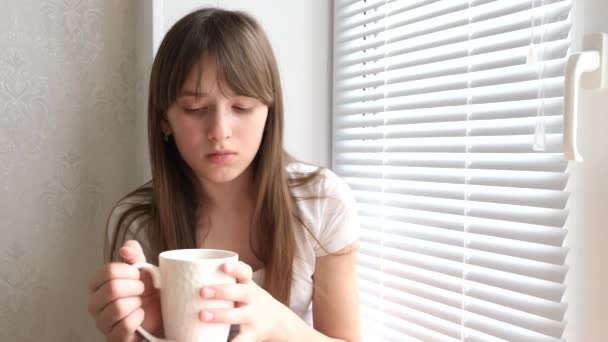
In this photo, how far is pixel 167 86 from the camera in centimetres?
115

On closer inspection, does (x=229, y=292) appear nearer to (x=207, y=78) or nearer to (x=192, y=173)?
(x=207, y=78)

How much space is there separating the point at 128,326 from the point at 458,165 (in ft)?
2.23

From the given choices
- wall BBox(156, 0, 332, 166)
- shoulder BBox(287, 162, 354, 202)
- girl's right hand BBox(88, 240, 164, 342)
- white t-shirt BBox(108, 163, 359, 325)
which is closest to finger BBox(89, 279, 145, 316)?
girl's right hand BBox(88, 240, 164, 342)

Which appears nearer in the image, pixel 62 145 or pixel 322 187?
pixel 322 187

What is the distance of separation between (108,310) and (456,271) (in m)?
0.66

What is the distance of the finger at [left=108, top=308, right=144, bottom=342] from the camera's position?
85cm

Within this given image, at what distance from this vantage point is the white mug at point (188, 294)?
769 millimetres

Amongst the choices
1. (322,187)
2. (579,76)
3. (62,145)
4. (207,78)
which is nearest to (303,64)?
(322,187)

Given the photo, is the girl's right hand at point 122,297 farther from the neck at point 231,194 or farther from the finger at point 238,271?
the neck at point 231,194

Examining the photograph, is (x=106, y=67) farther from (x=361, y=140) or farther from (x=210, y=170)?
(x=361, y=140)

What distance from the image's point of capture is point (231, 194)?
1371mm

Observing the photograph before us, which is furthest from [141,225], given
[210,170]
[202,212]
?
[210,170]

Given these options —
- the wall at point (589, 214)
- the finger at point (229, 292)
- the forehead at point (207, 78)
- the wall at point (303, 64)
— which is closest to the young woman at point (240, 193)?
the forehead at point (207, 78)

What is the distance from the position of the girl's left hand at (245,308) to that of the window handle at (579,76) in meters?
0.49
